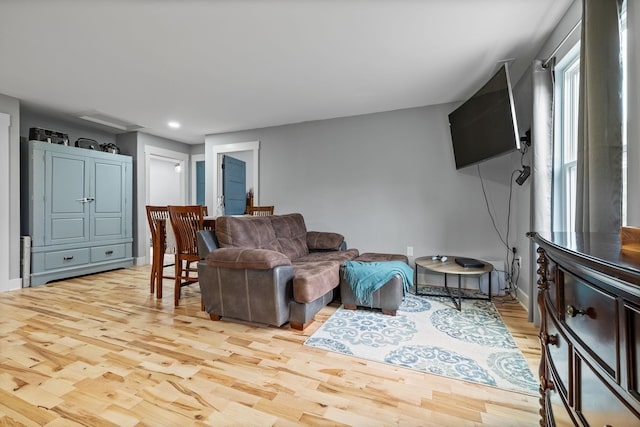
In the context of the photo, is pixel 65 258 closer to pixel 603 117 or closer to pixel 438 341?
pixel 438 341

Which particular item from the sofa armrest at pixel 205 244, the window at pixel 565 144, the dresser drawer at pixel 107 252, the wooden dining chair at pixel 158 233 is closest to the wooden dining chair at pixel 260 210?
the wooden dining chair at pixel 158 233

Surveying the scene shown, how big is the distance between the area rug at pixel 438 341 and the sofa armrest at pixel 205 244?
3.82ft

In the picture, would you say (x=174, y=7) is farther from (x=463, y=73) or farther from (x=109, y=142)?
(x=109, y=142)

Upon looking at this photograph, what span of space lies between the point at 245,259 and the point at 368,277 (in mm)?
1103

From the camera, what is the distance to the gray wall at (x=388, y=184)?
11.5ft

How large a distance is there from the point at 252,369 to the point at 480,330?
176cm

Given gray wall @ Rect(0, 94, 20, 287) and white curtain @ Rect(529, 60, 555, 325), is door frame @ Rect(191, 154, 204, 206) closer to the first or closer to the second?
gray wall @ Rect(0, 94, 20, 287)

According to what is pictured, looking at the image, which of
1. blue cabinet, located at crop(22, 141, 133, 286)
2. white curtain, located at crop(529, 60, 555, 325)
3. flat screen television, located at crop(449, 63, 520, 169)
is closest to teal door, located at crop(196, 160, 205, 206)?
blue cabinet, located at crop(22, 141, 133, 286)

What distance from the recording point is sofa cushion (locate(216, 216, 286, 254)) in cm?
253

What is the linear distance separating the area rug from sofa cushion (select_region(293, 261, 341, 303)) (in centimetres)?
29

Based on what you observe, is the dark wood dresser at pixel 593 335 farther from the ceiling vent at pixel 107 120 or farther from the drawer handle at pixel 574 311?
the ceiling vent at pixel 107 120

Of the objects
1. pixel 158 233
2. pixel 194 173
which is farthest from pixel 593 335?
pixel 194 173

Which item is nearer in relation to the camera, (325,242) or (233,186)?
(325,242)

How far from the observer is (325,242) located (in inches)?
147
